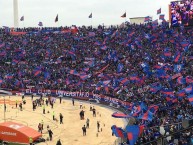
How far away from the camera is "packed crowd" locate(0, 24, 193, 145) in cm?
4466

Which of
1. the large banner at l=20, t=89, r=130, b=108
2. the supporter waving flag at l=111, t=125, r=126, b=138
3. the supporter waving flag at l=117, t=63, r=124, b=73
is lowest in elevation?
the large banner at l=20, t=89, r=130, b=108

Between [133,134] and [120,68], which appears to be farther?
[120,68]

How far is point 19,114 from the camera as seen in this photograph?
1891 inches

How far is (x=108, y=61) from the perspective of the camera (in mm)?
67062

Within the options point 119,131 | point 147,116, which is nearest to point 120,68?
point 147,116

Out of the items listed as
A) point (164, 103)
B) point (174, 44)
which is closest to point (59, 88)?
point (174, 44)

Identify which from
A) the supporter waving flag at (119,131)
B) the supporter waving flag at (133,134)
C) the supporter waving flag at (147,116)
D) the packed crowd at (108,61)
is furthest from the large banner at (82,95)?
the supporter waving flag at (133,134)

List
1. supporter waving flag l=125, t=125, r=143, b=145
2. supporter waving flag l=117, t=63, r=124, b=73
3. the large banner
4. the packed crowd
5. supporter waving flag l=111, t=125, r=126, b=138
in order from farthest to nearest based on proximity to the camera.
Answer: supporter waving flag l=117, t=63, r=124, b=73
the large banner
the packed crowd
supporter waving flag l=111, t=125, r=126, b=138
supporter waving flag l=125, t=125, r=143, b=145

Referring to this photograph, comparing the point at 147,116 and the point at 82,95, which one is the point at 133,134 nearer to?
the point at 147,116

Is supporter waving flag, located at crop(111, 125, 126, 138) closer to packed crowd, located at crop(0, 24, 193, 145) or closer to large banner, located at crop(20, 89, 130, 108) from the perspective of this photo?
packed crowd, located at crop(0, 24, 193, 145)

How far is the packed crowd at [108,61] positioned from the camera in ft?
147

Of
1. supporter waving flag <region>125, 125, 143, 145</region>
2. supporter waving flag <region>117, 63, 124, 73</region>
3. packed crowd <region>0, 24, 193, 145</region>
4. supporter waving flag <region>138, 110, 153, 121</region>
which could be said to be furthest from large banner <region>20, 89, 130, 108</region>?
supporter waving flag <region>125, 125, 143, 145</region>

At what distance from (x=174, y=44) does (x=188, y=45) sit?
140 inches

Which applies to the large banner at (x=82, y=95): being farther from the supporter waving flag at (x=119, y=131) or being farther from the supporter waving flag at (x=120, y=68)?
the supporter waving flag at (x=119, y=131)
